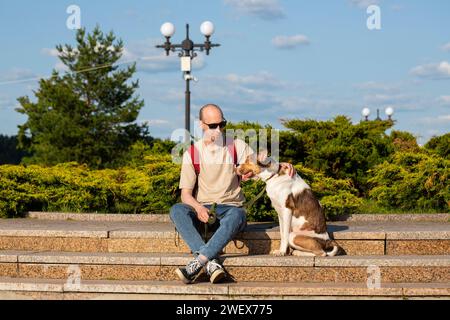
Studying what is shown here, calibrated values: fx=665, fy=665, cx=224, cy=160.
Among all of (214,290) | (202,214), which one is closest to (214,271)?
(214,290)

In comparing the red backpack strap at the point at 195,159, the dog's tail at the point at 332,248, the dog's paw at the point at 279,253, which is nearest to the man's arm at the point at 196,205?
the red backpack strap at the point at 195,159

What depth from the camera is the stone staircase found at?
242 inches

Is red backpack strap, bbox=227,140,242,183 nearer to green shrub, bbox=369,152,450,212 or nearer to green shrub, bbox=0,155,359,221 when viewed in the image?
green shrub, bbox=0,155,359,221

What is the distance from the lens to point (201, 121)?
270 inches

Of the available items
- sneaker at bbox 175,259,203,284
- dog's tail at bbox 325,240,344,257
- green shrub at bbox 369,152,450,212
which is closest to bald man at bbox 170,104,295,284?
sneaker at bbox 175,259,203,284

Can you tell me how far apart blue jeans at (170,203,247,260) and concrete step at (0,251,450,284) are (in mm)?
285

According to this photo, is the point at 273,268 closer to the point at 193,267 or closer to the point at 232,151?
the point at 193,267

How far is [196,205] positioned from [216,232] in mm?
384

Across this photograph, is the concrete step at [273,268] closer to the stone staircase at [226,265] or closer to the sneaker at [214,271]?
the stone staircase at [226,265]

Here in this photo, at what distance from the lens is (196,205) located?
657cm

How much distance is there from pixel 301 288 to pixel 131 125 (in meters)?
24.1

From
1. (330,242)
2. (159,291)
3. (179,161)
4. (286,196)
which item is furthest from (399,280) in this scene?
(179,161)

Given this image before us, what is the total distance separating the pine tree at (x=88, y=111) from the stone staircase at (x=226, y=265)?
1997cm

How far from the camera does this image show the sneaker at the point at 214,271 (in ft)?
20.0
